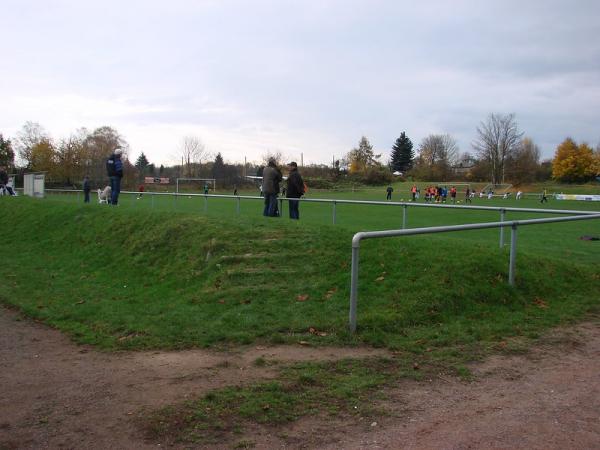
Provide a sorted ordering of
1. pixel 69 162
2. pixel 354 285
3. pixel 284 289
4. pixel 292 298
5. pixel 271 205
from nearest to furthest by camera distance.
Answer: pixel 354 285 → pixel 292 298 → pixel 284 289 → pixel 271 205 → pixel 69 162

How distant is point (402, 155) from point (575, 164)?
122 feet

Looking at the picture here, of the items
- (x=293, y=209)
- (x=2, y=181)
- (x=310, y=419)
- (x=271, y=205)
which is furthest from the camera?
(x=2, y=181)

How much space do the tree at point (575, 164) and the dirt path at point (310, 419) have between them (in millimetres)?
94008

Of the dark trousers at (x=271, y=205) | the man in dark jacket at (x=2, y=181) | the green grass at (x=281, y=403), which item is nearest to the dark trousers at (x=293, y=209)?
the dark trousers at (x=271, y=205)

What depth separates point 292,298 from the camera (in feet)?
23.3

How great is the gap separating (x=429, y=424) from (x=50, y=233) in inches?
524

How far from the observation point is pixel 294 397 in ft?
13.7

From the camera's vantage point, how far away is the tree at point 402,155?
118m

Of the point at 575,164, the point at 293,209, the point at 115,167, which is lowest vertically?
the point at 293,209

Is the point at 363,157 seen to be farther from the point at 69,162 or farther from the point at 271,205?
the point at 271,205

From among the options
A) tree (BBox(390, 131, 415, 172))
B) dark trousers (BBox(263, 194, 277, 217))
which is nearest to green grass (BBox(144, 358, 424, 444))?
dark trousers (BBox(263, 194, 277, 217))

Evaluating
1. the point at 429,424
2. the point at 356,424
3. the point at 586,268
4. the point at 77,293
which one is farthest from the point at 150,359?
the point at 586,268

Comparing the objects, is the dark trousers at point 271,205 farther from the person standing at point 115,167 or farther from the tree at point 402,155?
the tree at point 402,155

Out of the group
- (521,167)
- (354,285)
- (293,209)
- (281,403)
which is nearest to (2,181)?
(293,209)
